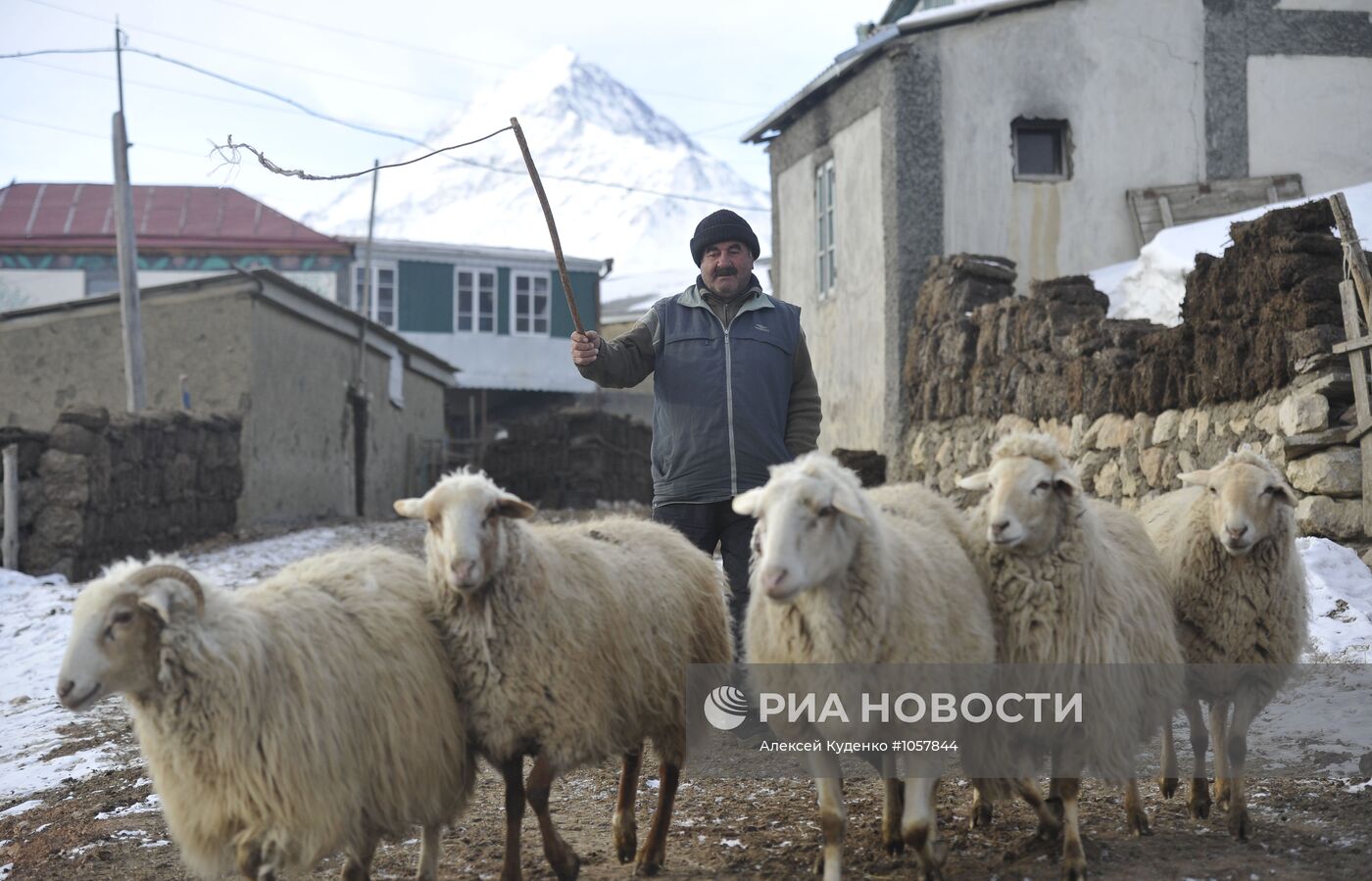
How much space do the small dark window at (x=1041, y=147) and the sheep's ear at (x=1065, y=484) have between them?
9.84m

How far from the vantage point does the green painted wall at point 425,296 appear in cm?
3002

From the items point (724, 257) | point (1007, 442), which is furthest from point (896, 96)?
point (1007, 442)

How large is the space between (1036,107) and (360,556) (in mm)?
10818

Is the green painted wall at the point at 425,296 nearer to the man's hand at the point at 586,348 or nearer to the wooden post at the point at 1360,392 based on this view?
the wooden post at the point at 1360,392

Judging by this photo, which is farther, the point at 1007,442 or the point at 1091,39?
the point at 1091,39

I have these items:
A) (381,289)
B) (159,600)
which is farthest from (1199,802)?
(381,289)

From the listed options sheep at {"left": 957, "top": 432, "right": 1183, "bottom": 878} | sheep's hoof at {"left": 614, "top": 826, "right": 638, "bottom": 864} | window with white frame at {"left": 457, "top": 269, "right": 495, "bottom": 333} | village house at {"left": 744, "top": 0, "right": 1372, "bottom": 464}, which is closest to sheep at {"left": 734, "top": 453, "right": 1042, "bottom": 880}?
sheep at {"left": 957, "top": 432, "right": 1183, "bottom": 878}

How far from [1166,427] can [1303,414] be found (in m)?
1.51

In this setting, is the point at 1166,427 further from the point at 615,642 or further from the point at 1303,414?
the point at 615,642

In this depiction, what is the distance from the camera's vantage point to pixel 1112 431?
380 inches

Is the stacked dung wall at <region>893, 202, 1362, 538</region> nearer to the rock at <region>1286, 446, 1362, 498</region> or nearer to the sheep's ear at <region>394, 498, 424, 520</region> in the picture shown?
the rock at <region>1286, 446, 1362, 498</region>

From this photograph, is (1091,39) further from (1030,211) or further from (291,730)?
(291,730)

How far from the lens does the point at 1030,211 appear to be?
44.7 feet

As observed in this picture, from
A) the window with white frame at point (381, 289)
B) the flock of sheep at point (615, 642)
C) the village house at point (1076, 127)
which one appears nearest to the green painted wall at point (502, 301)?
the window with white frame at point (381, 289)
